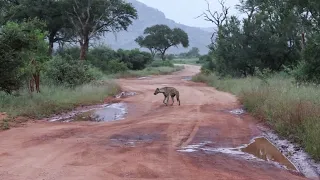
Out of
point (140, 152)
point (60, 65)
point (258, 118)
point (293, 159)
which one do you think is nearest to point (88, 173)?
point (140, 152)

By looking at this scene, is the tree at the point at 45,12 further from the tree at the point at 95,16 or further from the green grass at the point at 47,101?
the green grass at the point at 47,101

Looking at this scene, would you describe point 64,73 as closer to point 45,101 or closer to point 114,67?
point 45,101

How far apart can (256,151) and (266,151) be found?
0.93ft

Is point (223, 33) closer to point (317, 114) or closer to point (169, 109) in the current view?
point (169, 109)

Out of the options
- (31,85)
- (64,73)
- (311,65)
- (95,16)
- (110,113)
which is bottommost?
(110,113)

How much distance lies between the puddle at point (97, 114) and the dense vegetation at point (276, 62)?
5.49 m

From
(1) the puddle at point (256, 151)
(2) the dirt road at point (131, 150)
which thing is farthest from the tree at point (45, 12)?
(1) the puddle at point (256, 151)

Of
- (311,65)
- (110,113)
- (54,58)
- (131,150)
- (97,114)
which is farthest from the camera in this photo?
(54,58)

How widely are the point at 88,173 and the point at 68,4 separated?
39.4m

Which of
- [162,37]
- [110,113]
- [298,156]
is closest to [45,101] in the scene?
[110,113]

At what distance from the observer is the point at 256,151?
9.81 meters

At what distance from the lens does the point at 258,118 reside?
49.5 feet

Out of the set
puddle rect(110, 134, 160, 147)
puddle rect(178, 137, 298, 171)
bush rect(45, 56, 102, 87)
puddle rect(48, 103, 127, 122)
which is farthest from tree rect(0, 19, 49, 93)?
puddle rect(178, 137, 298, 171)

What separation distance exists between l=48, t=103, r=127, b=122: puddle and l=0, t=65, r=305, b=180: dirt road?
1.36 meters
